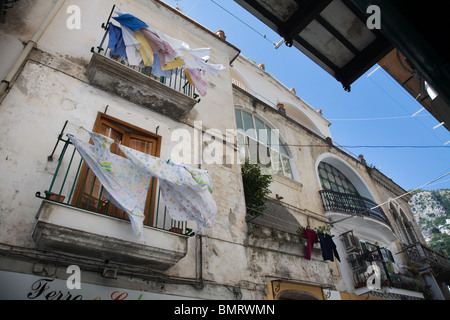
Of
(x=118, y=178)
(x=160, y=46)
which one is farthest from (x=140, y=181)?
(x=160, y=46)

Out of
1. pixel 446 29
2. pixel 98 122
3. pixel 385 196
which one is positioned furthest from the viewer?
pixel 385 196

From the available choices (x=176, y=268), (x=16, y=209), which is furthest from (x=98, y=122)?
(x=176, y=268)

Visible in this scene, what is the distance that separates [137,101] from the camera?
22.9ft

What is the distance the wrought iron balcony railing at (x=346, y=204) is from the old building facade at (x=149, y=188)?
0.25 ft

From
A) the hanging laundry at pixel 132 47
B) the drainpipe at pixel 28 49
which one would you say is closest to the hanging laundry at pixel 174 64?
the hanging laundry at pixel 132 47

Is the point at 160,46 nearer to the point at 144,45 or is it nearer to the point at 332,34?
the point at 144,45

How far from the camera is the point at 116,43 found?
21.0 ft

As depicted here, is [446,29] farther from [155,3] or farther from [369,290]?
[369,290]

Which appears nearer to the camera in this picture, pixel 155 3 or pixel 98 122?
pixel 98 122

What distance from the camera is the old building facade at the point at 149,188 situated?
4281mm

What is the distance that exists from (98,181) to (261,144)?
6.81 m

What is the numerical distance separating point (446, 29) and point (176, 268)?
513 centimetres

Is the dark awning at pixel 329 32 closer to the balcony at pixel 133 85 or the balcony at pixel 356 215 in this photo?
the balcony at pixel 133 85

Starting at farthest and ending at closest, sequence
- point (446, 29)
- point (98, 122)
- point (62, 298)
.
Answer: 1. point (98, 122)
2. point (62, 298)
3. point (446, 29)
